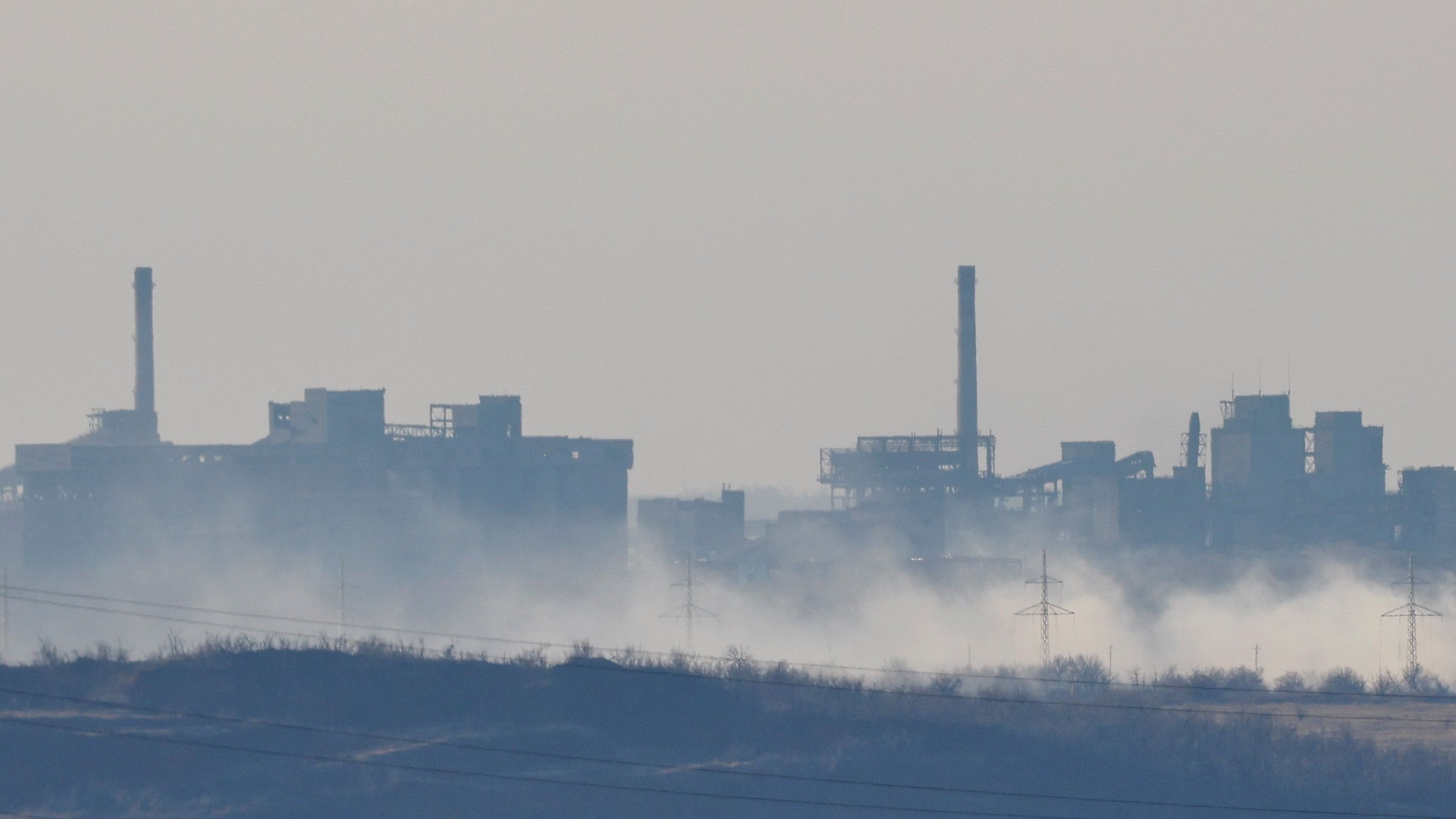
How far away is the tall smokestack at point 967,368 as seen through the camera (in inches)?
4001

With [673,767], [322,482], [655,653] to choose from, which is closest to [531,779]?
[673,767]

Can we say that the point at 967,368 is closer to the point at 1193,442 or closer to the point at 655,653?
the point at 1193,442

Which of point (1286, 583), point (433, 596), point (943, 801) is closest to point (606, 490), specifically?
point (433, 596)

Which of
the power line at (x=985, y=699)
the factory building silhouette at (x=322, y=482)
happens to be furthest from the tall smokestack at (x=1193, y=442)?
the power line at (x=985, y=699)

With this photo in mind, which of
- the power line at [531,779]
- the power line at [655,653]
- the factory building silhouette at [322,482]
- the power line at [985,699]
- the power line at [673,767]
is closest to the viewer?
the power line at [531,779]

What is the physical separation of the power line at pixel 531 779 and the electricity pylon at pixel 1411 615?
2391cm

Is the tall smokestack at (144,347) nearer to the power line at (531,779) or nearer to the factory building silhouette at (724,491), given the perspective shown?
the factory building silhouette at (724,491)

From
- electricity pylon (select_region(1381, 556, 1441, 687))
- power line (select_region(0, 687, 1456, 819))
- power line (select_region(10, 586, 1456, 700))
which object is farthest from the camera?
electricity pylon (select_region(1381, 556, 1441, 687))

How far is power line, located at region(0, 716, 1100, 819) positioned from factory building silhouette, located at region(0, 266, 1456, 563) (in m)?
57.7

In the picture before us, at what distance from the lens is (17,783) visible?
3388 cm

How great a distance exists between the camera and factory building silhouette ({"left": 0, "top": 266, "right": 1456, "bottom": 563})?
95.8 metres

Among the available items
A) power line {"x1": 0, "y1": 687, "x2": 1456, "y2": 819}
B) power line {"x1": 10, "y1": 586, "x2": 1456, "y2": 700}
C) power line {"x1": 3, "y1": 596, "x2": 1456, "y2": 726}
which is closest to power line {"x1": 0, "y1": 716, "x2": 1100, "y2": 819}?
power line {"x1": 0, "y1": 687, "x2": 1456, "y2": 819}

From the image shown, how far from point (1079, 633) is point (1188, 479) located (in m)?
15.6

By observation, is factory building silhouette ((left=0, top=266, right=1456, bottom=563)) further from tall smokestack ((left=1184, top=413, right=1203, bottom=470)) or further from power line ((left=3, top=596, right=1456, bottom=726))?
power line ((left=3, top=596, right=1456, bottom=726))
